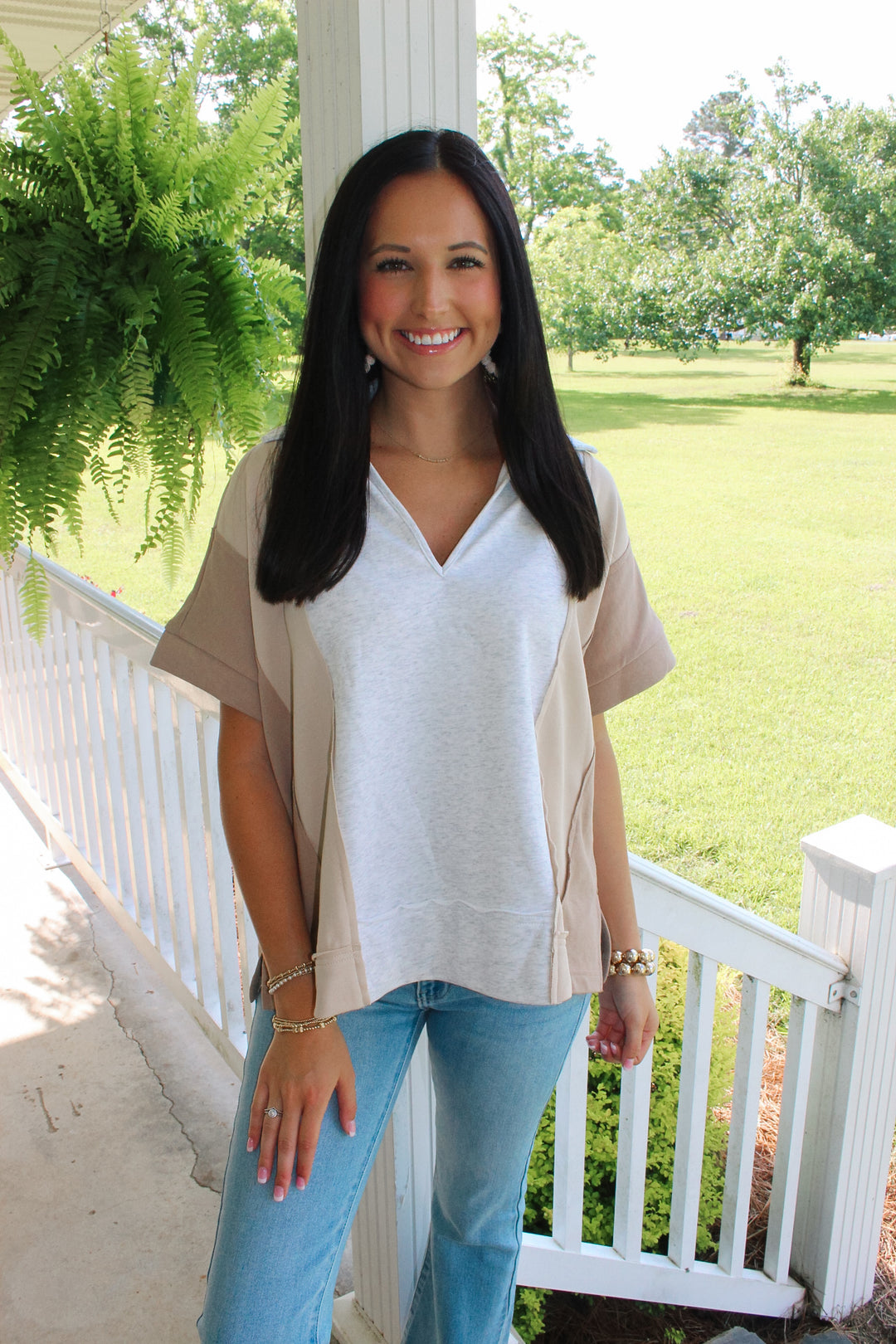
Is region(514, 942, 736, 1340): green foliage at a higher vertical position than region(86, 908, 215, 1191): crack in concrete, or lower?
lower

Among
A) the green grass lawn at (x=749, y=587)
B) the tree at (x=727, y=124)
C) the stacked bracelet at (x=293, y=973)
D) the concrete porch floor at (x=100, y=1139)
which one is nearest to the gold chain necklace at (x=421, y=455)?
the stacked bracelet at (x=293, y=973)

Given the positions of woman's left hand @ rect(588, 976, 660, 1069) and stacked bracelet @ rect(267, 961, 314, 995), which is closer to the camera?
stacked bracelet @ rect(267, 961, 314, 995)

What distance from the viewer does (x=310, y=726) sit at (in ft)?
3.10

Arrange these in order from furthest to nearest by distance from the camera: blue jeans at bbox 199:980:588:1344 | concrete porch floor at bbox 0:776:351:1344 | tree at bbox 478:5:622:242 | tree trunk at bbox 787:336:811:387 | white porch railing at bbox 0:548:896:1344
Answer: tree trunk at bbox 787:336:811:387, tree at bbox 478:5:622:242, concrete porch floor at bbox 0:776:351:1344, white porch railing at bbox 0:548:896:1344, blue jeans at bbox 199:980:588:1344

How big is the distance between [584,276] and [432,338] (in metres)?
10.5

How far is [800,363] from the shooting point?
→ 11141 millimetres

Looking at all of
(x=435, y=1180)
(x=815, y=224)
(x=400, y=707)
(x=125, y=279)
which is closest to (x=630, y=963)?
(x=435, y=1180)

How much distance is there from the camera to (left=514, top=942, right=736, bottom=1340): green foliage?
212 cm

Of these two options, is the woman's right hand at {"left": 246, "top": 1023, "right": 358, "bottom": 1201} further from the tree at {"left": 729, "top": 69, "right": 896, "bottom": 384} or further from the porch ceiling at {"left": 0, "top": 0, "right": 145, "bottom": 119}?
Result: the tree at {"left": 729, "top": 69, "right": 896, "bottom": 384}

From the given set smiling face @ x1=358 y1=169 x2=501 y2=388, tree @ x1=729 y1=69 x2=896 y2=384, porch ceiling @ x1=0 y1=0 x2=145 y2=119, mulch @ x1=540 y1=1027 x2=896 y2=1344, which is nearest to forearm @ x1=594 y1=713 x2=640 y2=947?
smiling face @ x1=358 y1=169 x2=501 y2=388

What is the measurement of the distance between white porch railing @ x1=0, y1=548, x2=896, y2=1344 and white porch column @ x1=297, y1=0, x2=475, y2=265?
0.88 meters

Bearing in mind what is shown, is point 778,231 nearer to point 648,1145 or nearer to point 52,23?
point 52,23

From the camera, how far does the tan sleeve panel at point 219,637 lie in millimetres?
953

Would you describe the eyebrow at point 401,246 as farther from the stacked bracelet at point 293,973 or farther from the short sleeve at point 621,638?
the stacked bracelet at point 293,973
